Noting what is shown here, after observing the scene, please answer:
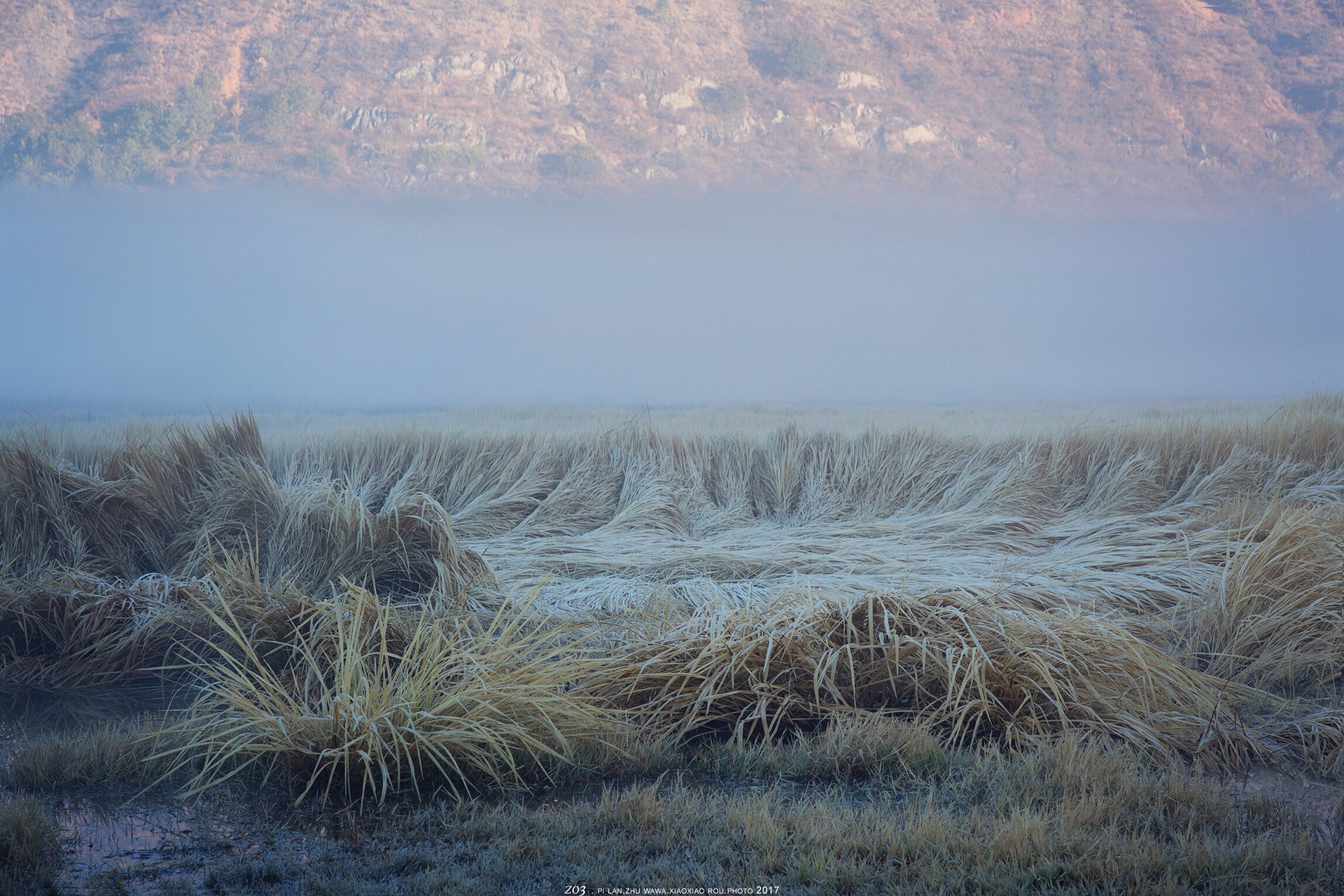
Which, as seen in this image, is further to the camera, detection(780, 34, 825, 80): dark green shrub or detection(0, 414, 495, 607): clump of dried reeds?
detection(780, 34, 825, 80): dark green shrub

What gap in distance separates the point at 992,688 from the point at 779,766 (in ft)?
1.48

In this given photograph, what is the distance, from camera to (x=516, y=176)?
612 cm

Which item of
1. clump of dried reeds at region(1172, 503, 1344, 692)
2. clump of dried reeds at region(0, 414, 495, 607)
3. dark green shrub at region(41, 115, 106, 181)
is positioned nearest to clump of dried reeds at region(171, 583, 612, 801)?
clump of dried reeds at region(0, 414, 495, 607)

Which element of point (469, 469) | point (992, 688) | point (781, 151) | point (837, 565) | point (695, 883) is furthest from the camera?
point (781, 151)

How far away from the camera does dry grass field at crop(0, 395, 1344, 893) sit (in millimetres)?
932

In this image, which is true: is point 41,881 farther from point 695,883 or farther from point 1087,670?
point 1087,670

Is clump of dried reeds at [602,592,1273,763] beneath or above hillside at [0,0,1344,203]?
beneath

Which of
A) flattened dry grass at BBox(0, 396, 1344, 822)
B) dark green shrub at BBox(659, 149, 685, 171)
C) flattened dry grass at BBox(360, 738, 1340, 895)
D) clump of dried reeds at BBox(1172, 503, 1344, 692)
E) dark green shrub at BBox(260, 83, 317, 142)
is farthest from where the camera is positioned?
dark green shrub at BBox(659, 149, 685, 171)

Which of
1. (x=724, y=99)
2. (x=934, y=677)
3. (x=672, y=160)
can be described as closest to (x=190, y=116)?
(x=672, y=160)

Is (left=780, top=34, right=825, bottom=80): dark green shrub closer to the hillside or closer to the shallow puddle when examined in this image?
the hillside

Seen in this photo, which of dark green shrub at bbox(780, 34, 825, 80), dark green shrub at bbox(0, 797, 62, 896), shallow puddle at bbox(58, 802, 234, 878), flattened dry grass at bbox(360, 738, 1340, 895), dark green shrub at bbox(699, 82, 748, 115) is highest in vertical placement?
dark green shrub at bbox(780, 34, 825, 80)

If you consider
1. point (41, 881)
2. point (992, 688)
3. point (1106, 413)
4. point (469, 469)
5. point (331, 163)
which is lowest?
point (41, 881)

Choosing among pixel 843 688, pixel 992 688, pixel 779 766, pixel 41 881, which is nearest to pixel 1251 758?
pixel 992 688

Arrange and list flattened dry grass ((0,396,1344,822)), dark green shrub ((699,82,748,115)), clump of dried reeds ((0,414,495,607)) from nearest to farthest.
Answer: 1. flattened dry grass ((0,396,1344,822))
2. clump of dried reeds ((0,414,495,607))
3. dark green shrub ((699,82,748,115))
